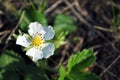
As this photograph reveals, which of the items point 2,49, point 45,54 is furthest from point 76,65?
point 2,49

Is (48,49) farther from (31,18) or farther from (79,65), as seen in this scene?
(31,18)

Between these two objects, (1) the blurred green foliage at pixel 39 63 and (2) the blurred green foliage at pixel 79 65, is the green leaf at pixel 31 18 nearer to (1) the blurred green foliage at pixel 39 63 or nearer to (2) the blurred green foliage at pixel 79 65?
(1) the blurred green foliage at pixel 39 63

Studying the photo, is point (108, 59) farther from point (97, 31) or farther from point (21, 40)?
point (21, 40)

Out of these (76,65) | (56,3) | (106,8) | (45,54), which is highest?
(56,3)

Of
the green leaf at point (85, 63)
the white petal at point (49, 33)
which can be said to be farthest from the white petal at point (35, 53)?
the green leaf at point (85, 63)

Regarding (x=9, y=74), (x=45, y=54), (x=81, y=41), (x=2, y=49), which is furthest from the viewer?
(x=81, y=41)

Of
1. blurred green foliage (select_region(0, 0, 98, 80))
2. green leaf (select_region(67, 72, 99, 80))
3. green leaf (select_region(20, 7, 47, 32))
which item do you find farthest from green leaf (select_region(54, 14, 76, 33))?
green leaf (select_region(67, 72, 99, 80))

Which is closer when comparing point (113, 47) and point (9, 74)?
point (9, 74)
